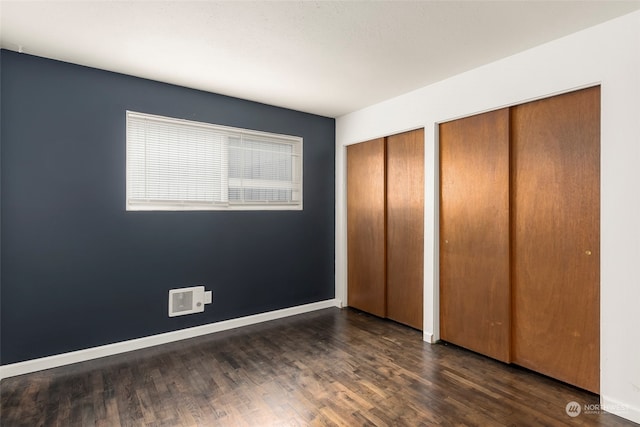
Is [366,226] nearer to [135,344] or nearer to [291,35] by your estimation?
[291,35]

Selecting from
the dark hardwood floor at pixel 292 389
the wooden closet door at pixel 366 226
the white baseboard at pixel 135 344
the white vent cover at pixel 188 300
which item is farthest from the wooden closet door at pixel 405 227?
the white vent cover at pixel 188 300

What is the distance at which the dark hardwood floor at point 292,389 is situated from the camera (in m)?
2.09

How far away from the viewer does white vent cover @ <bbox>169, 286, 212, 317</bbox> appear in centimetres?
329

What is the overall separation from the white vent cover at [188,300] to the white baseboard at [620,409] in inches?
127

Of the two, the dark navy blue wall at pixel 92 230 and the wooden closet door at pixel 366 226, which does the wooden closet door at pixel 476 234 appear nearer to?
the wooden closet door at pixel 366 226

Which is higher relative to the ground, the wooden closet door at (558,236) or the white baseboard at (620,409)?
the wooden closet door at (558,236)

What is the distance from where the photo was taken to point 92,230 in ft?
9.47

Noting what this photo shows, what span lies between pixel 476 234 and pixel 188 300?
2.77m

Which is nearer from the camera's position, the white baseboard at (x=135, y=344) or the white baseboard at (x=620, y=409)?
the white baseboard at (x=620, y=409)

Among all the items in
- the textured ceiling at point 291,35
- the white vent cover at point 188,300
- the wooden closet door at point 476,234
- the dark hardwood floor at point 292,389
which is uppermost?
the textured ceiling at point 291,35

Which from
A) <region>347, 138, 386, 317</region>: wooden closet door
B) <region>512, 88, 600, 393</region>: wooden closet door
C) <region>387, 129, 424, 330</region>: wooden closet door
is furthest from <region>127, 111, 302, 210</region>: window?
<region>512, 88, 600, 393</region>: wooden closet door

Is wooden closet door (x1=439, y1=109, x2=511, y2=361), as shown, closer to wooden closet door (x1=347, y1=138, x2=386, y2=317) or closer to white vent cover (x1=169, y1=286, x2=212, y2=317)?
wooden closet door (x1=347, y1=138, x2=386, y2=317)

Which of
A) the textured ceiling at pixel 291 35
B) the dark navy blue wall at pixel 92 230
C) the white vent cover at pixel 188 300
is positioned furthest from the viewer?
the white vent cover at pixel 188 300

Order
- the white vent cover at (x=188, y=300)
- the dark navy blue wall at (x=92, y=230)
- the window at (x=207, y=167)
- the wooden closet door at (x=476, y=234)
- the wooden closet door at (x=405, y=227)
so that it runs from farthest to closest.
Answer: the wooden closet door at (x=405, y=227) → the white vent cover at (x=188, y=300) → the window at (x=207, y=167) → the wooden closet door at (x=476, y=234) → the dark navy blue wall at (x=92, y=230)
